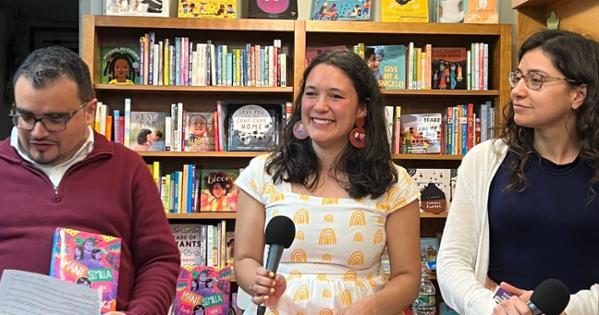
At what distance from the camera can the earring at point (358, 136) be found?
1.74m

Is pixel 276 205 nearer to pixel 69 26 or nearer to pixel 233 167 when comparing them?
pixel 233 167

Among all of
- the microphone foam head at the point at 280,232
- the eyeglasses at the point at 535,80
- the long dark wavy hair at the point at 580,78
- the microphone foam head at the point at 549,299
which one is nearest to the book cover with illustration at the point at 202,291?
the microphone foam head at the point at 280,232

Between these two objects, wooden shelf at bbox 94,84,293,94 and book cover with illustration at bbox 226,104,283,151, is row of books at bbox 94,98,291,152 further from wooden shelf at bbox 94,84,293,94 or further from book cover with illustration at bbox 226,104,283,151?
wooden shelf at bbox 94,84,293,94

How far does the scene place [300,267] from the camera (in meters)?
1.63

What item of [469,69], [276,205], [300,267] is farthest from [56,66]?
[469,69]

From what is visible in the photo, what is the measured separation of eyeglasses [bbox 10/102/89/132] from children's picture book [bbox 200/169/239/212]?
1.73m

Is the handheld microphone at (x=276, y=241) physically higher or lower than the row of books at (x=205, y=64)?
lower

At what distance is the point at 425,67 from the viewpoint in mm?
3246

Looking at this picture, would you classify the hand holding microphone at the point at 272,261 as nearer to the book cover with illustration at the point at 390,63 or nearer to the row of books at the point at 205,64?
the row of books at the point at 205,64

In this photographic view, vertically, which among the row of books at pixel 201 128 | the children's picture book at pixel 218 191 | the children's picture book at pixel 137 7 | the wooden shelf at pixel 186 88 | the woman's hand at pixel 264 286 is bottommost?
the woman's hand at pixel 264 286

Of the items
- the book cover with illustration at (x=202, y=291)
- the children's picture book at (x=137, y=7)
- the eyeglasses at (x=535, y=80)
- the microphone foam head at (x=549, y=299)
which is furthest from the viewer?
the children's picture book at (x=137, y=7)

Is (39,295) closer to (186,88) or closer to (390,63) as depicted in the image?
(186,88)

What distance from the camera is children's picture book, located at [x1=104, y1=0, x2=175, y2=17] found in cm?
306

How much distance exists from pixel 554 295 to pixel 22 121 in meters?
1.19
